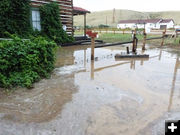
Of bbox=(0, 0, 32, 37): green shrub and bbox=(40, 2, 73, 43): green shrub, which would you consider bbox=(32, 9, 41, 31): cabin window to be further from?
bbox=(0, 0, 32, 37): green shrub

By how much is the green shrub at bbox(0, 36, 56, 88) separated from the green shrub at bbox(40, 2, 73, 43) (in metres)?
5.61

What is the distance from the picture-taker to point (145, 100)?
341 cm

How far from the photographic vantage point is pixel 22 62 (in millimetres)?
4160

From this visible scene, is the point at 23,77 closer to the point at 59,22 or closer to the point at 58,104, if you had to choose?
the point at 58,104

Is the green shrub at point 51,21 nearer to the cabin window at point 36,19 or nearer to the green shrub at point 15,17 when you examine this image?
the cabin window at point 36,19

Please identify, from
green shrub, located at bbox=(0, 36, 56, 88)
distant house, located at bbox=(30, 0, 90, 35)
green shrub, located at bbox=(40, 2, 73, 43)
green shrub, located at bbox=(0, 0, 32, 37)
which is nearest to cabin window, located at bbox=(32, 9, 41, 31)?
distant house, located at bbox=(30, 0, 90, 35)

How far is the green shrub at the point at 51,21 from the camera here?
33.0ft

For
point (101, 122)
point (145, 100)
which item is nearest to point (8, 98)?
point (101, 122)

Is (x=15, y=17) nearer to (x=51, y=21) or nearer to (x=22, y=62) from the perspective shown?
(x=51, y=21)

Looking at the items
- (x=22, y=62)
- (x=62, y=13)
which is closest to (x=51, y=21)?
(x=62, y=13)

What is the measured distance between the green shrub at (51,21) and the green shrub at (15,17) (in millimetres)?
1094

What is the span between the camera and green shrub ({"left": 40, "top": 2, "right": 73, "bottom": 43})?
1005cm

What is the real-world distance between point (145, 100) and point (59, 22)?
9.18 metres

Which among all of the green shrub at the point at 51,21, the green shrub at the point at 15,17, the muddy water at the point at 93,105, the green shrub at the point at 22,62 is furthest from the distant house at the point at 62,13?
the muddy water at the point at 93,105
